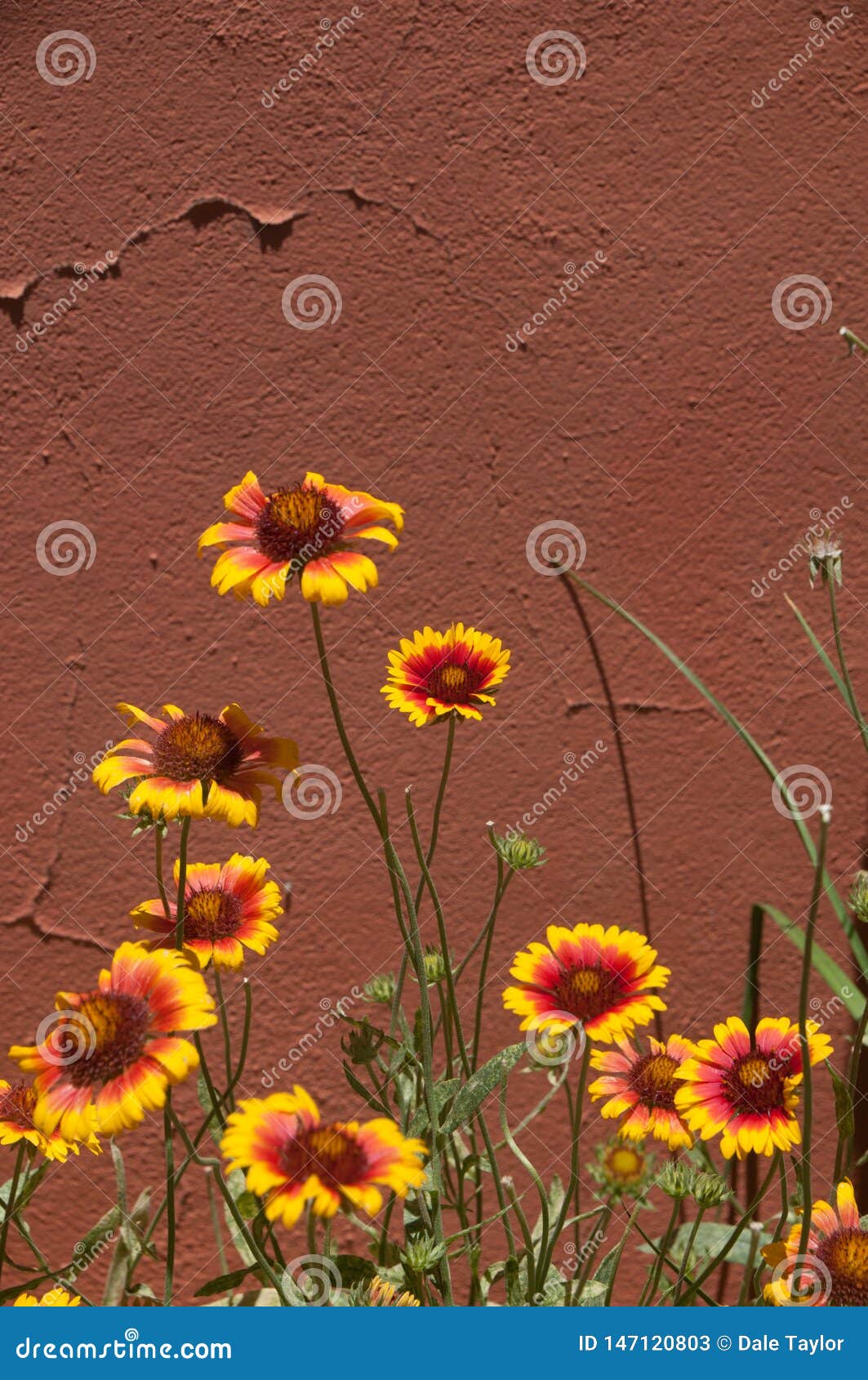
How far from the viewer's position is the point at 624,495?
4.19 feet

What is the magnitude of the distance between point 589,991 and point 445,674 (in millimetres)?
262

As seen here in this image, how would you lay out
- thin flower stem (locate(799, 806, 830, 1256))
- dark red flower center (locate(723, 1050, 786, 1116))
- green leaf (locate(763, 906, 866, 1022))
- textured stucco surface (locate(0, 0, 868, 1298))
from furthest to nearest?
textured stucco surface (locate(0, 0, 868, 1298))
green leaf (locate(763, 906, 866, 1022))
dark red flower center (locate(723, 1050, 786, 1116))
thin flower stem (locate(799, 806, 830, 1256))

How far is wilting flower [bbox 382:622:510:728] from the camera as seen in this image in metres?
0.85

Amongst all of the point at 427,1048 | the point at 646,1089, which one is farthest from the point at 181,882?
the point at 646,1089

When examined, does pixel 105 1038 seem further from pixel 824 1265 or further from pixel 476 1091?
pixel 824 1265

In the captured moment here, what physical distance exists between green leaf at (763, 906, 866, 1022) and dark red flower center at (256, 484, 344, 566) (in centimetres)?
65

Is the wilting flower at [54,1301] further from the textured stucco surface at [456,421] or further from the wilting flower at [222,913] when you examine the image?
the textured stucco surface at [456,421]

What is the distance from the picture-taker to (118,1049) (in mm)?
651

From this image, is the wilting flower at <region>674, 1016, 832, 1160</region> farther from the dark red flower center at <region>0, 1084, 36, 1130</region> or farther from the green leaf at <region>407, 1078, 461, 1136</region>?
the dark red flower center at <region>0, 1084, 36, 1130</region>

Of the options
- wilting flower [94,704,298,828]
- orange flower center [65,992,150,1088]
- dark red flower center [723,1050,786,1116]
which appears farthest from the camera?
dark red flower center [723,1050,786,1116]

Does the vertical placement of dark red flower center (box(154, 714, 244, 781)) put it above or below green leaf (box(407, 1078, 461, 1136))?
above

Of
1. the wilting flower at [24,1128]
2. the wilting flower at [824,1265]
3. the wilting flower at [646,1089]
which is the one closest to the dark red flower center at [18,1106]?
the wilting flower at [24,1128]

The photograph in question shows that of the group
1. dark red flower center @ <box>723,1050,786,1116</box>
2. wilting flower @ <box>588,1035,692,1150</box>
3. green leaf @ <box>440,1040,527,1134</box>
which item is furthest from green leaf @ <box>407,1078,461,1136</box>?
dark red flower center @ <box>723,1050,786,1116</box>

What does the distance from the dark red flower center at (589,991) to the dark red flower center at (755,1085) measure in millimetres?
124
